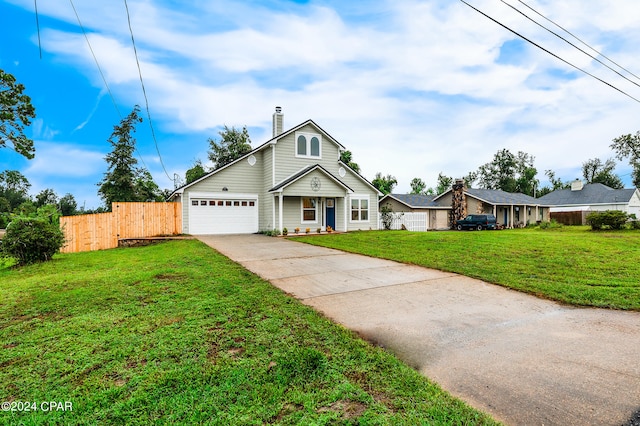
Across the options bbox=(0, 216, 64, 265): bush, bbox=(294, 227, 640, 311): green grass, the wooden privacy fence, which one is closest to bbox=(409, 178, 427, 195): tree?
bbox=(294, 227, 640, 311): green grass

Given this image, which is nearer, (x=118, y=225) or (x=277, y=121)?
(x=118, y=225)

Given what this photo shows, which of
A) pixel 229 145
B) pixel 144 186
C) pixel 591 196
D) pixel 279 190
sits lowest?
pixel 279 190

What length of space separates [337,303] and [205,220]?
48.0 feet

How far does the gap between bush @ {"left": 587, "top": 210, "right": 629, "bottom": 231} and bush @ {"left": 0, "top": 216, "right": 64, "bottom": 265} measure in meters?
30.2

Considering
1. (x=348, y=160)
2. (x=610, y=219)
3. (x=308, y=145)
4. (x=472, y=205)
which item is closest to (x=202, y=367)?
(x=308, y=145)

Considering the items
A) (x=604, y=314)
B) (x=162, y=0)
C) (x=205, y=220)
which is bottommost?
(x=604, y=314)

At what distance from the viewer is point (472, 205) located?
1223 inches

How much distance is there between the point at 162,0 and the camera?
7.52 meters

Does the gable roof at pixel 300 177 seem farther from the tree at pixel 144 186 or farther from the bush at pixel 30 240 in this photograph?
the tree at pixel 144 186

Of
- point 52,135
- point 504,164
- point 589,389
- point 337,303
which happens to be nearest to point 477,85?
point 337,303

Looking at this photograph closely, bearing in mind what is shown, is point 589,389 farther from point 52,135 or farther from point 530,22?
point 52,135

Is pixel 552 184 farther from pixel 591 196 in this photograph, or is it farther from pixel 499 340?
pixel 499 340

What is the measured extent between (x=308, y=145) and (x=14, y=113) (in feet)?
54.9

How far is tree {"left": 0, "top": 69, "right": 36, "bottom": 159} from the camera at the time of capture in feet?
53.9
